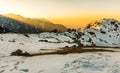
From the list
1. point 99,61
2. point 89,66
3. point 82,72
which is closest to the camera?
point 82,72

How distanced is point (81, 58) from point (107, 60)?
14.5ft

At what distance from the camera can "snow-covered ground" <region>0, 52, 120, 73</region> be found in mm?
48281

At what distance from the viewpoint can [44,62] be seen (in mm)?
54188

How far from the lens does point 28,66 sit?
51938 millimetres

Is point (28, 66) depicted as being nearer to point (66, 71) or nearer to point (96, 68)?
point (66, 71)

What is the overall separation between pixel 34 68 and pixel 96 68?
9.18 metres

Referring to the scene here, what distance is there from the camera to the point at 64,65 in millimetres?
51156

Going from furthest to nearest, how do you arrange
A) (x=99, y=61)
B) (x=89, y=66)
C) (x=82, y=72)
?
(x=99, y=61) < (x=89, y=66) < (x=82, y=72)

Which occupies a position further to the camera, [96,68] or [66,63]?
[66,63]

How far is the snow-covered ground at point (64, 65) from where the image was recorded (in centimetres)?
4828

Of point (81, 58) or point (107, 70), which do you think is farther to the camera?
point (81, 58)

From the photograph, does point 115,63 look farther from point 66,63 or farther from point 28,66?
point 28,66

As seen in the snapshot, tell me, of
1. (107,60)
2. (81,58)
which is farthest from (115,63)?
(81,58)

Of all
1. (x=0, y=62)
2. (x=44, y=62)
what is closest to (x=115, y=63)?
(x=44, y=62)
